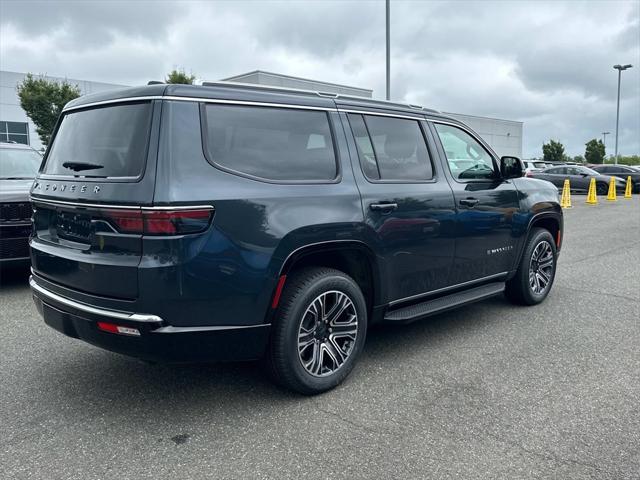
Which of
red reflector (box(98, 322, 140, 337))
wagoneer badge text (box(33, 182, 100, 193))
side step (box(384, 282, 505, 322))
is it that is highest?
wagoneer badge text (box(33, 182, 100, 193))

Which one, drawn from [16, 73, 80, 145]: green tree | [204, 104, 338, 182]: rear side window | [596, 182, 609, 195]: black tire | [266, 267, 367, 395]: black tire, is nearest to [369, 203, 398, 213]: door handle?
[204, 104, 338, 182]: rear side window

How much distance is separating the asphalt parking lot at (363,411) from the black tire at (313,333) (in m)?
0.15

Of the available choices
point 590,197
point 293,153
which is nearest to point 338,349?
point 293,153

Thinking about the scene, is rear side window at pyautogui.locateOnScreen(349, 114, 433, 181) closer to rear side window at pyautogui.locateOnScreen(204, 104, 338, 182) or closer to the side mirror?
rear side window at pyautogui.locateOnScreen(204, 104, 338, 182)

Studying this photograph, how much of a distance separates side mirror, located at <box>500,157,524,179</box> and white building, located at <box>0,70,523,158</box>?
82.2 ft

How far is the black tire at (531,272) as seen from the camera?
213 inches

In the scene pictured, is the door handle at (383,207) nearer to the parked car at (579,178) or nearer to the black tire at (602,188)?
the parked car at (579,178)

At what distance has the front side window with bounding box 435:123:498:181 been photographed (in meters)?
4.64

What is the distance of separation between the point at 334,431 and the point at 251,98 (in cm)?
202

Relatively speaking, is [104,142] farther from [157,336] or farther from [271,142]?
[157,336]

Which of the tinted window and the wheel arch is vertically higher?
the tinted window

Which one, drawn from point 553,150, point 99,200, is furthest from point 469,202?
point 553,150

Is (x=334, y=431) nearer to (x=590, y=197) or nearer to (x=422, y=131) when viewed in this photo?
(x=422, y=131)

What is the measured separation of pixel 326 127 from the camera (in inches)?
148
